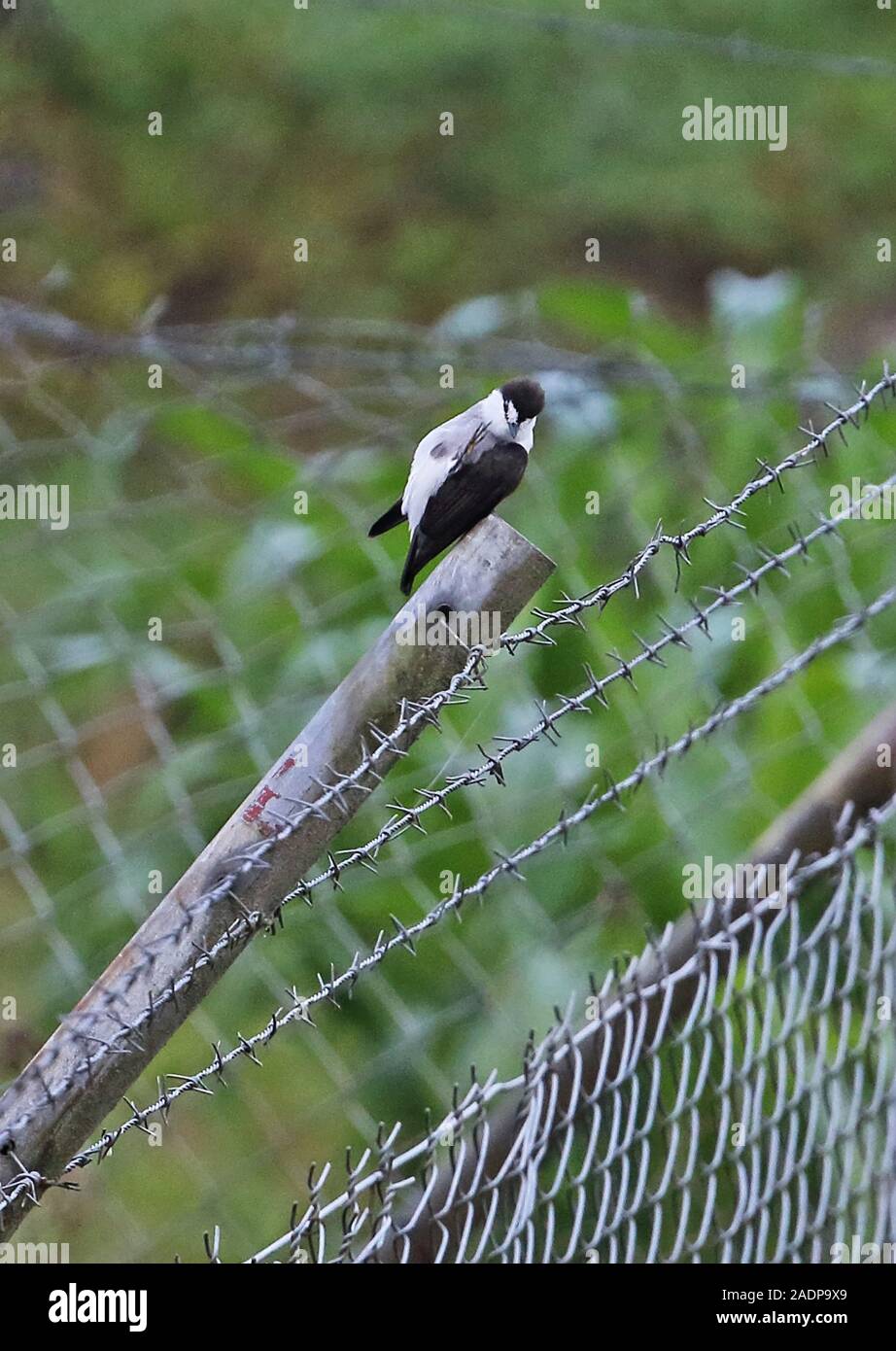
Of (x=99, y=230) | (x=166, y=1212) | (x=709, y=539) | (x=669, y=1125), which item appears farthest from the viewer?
(x=99, y=230)

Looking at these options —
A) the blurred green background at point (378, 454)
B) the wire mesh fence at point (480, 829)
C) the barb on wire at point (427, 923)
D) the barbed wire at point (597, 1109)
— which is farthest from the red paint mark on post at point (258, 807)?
the blurred green background at point (378, 454)

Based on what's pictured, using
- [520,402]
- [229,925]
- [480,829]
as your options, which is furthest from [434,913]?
[480,829]

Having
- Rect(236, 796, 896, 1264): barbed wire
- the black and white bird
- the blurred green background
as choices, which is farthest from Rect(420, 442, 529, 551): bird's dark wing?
the blurred green background

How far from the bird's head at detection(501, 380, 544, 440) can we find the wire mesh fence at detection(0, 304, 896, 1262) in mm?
329

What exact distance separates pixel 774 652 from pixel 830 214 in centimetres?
224

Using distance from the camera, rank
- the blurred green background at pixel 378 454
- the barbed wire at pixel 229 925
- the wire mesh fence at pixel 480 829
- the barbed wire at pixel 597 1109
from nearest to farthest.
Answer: the barbed wire at pixel 229 925 < the barbed wire at pixel 597 1109 < the wire mesh fence at pixel 480 829 < the blurred green background at pixel 378 454

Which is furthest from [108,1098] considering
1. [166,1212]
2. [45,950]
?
[45,950]

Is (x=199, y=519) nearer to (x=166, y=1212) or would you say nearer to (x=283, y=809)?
(x=166, y=1212)

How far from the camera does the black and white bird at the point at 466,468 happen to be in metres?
1.02

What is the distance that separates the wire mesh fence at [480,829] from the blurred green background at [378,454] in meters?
0.01

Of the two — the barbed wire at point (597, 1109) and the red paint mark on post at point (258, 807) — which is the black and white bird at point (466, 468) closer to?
the red paint mark on post at point (258, 807)

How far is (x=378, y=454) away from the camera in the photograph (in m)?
2.72

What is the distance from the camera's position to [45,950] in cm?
250

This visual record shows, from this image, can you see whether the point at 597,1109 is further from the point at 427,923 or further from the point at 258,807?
the point at 258,807
